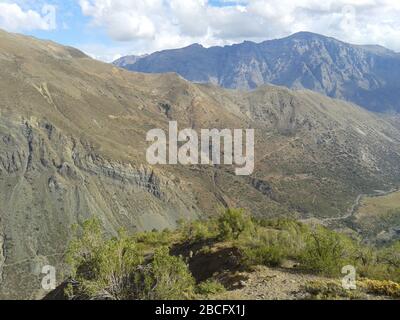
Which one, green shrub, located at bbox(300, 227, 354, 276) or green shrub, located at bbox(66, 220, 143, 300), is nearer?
green shrub, located at bbox(66, 220, 143, 300)

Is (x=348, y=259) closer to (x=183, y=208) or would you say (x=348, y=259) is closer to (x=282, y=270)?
(x=282, y=270)

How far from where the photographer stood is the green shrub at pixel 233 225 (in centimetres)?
3538

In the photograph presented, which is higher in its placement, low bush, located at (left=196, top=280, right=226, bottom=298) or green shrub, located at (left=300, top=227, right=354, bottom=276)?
green shrub, located at (left=300, top=227, right=354, bottom=276)

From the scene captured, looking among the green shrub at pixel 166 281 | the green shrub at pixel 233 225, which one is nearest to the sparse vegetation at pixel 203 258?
the green shrub at pixel 166 281

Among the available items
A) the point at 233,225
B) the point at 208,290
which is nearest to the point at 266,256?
the point at 208,290

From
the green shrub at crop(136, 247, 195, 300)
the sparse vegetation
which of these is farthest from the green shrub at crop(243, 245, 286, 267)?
the green shrub at crop(136, 247, 195, 300)

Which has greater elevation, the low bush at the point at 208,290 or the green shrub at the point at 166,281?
the green shrub at the point at 166,281

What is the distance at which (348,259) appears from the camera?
2555 centimetres

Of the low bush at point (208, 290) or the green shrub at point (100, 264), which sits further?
the low bush at point (208, 290)

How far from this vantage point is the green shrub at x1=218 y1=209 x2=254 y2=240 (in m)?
35.4

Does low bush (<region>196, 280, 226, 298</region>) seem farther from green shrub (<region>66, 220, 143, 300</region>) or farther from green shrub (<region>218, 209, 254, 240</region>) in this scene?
green shrub (<region>218, 209, 254, 240</region>)

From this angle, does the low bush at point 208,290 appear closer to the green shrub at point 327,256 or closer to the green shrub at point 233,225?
the green shrub at point 327,256

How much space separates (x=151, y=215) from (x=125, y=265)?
147470 mm
